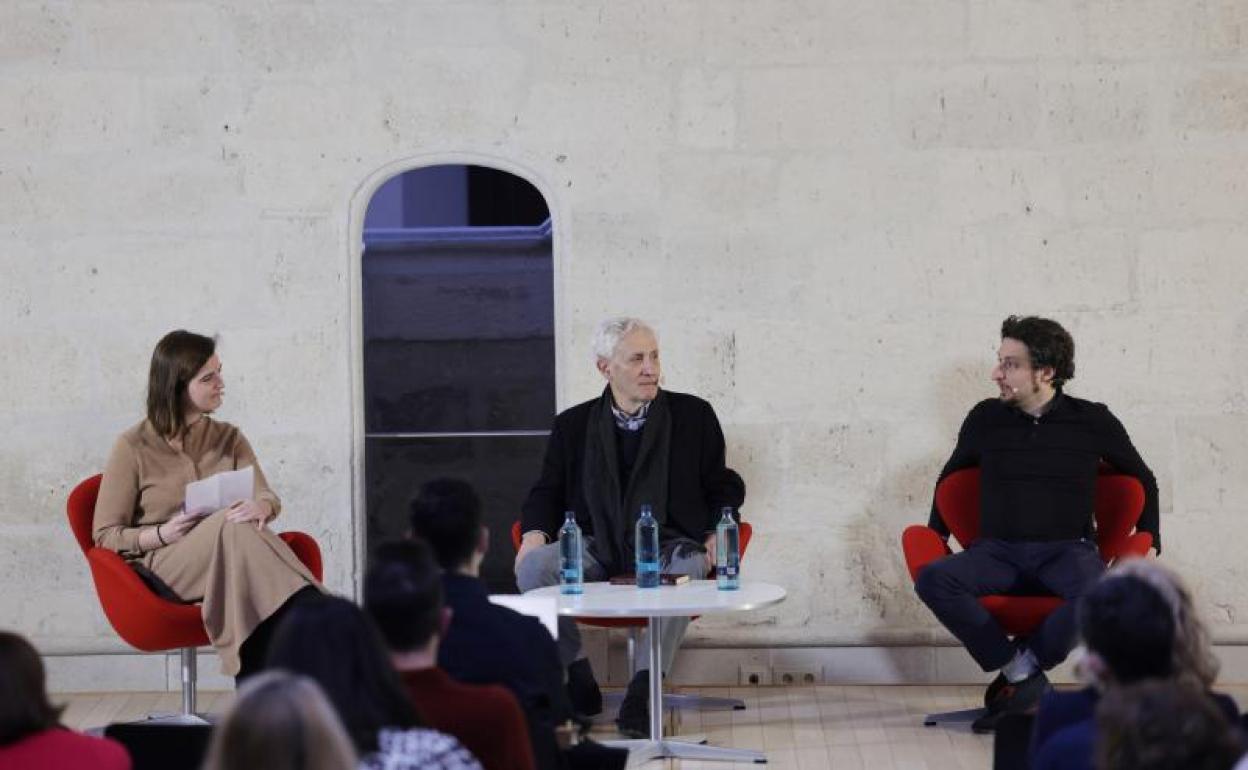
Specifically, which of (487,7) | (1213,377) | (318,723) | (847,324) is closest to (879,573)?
(847,324)

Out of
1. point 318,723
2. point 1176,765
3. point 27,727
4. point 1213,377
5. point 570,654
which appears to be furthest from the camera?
point 1213,377

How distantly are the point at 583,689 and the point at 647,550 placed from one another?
0.50 m

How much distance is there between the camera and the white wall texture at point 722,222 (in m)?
6.96

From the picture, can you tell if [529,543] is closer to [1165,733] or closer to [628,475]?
[628,475]

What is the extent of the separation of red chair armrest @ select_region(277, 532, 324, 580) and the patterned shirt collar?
112 centimetres

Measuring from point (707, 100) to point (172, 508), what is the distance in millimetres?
2408

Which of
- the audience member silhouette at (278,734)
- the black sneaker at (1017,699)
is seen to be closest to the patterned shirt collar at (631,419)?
the black sneaker at (1017,699)

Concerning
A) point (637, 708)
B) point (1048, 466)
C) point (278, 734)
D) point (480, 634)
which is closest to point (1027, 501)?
point (1048, 466)

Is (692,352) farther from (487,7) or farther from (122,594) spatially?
(122,594)

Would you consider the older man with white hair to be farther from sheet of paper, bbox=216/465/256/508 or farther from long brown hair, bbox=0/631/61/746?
long brown hair, bbox=0/631/61/746

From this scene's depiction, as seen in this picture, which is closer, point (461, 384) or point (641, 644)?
point (641, 644)

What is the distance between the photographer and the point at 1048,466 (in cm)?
641

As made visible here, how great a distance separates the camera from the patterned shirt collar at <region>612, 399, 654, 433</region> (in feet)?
21.4

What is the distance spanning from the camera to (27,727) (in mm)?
3010
